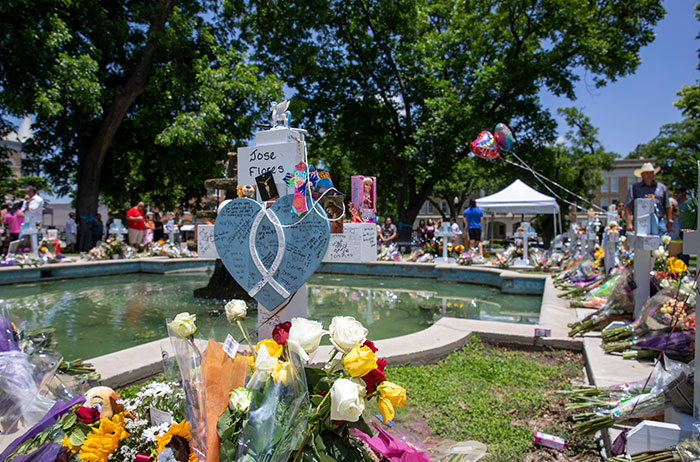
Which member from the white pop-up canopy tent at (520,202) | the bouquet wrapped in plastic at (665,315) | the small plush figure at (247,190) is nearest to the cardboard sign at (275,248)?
the small plush figure at (247,190)

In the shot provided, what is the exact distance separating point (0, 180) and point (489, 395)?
23936 mm

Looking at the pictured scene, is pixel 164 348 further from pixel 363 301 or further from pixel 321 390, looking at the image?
pixel 363 301

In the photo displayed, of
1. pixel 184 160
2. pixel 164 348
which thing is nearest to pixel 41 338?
pixel 164 348

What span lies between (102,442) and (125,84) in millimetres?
18636

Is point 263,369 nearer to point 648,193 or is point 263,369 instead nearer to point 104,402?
point 104,402

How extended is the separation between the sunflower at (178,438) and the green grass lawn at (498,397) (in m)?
1.71

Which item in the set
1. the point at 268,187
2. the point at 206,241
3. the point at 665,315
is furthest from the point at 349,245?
the point at 665,315

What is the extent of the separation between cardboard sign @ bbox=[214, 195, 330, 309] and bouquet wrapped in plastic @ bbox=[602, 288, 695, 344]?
2.73 meters

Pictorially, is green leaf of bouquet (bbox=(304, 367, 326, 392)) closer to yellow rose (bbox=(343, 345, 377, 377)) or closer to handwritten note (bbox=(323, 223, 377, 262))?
yellow rose (bbox=(343, 345, 377, 377))

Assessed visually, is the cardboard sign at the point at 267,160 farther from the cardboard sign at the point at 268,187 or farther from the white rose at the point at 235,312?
the white rose at the point at 235,312

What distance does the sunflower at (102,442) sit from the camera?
1.47 m

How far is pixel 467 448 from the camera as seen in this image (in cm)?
168

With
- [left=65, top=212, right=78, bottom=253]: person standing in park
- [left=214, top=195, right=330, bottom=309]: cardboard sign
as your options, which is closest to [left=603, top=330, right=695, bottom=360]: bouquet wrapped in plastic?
[left=214, top=195, right=330, bottom=309]: cardboard sign

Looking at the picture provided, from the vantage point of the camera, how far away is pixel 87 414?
1635 mm
